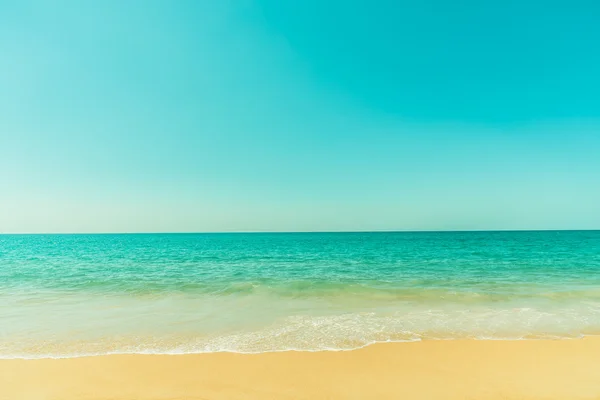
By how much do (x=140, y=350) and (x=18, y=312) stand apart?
6226 mm

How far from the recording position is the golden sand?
4570 millimetres

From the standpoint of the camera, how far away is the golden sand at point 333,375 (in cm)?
457

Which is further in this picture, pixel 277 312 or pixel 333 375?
pixel 277 312

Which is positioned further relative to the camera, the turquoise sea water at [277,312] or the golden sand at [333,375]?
the turquoise sea water at [277,312]

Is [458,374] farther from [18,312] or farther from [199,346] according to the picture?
[18,312]

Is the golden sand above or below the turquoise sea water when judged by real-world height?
above

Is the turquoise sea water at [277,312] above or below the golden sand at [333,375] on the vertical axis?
below

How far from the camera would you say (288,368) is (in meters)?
5.35

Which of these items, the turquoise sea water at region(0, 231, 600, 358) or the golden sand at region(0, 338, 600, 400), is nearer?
the golden sand at region(0, 338, 600, 400)

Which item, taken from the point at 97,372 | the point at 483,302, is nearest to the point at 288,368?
the point at 97,372

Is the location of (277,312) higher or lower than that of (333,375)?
lower

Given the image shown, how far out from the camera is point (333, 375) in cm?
506

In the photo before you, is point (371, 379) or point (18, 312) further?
point (18, 312)

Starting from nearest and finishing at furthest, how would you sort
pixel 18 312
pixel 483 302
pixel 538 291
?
pixel 18 312
pixel 483 302
pixel 538 291
